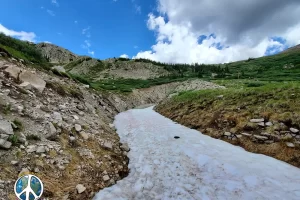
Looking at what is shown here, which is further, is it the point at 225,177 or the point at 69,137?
the point at 69,137

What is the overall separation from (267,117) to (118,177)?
335 inches

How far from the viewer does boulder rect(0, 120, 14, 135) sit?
735cm

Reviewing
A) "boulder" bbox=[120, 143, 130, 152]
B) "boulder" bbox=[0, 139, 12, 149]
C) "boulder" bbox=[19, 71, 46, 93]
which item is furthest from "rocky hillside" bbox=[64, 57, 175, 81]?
"boulder" bbox=[0, 139, 12, 149]

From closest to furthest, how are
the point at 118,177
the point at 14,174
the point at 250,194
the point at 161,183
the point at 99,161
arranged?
the point at 14,174 < the point at 250,194 < the point at 161,183 < the point at 118,177 < the point at 99,161

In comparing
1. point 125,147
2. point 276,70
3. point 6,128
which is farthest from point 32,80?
point 276,70

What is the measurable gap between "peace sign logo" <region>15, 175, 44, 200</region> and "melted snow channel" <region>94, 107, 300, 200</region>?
3076mm

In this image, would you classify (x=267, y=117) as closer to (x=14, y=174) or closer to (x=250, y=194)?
(x=250, y=194)

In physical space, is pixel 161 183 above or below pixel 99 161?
below

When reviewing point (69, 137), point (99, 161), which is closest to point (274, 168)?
point (99, 161)

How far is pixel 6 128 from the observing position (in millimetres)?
7508

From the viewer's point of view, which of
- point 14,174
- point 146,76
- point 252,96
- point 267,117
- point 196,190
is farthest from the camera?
point 146,76

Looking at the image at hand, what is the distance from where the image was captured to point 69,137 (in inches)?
383

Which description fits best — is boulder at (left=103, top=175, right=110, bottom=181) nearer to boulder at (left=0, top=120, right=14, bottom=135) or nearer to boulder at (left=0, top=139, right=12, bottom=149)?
boulder at (left=0, top=139, right=12, bottom=149)

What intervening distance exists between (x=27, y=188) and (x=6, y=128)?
4432 mm
